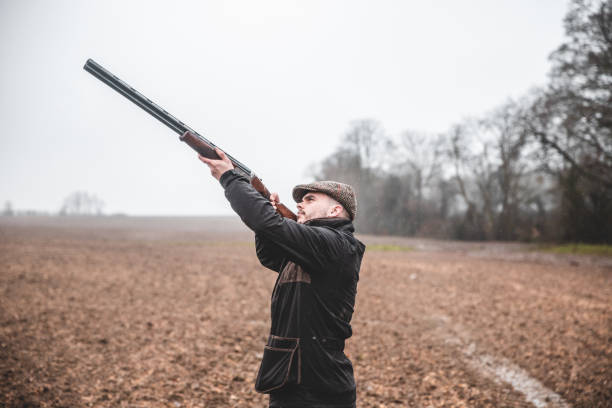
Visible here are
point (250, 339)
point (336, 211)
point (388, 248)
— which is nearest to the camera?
point (336, 211)

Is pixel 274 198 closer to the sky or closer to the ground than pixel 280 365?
closer to the sky

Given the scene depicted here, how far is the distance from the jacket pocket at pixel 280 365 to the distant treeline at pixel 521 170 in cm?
1522

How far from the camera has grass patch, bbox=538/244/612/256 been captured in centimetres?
2361

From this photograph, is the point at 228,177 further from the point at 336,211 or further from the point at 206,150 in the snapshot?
the point at 336,211

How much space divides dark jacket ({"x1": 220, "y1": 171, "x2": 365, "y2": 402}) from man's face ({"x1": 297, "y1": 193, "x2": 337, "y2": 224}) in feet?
0.34

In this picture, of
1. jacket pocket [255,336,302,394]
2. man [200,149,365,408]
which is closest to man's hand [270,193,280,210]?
man [200,149,365,408]

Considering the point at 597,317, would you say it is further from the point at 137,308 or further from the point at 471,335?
the point at 137,308

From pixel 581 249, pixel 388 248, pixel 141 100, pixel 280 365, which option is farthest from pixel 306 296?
pixel 581 249

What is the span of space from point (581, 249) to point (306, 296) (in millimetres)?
29950

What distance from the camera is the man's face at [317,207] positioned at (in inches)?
105

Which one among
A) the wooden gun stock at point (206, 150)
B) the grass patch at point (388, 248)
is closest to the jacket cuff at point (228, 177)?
the wooden gun stock at point (206, 150)

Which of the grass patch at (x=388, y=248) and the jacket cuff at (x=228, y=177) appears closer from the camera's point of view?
the jacket cuff at (x=228, y=177)

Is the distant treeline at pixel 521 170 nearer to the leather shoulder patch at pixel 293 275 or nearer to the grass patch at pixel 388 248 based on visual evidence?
the grass patch at pixel 388 248

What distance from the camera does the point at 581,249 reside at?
25156 millimetres
